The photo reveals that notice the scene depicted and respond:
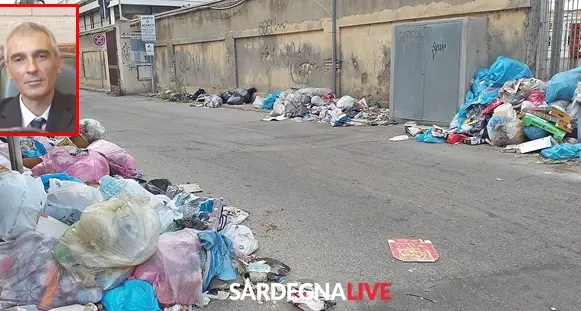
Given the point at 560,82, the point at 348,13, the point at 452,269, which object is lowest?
the point at 452,269

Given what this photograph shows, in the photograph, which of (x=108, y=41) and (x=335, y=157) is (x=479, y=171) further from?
(x=108, y=41)

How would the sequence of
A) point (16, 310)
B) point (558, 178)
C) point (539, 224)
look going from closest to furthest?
point (16, 310) < point (539, 224) < point (558, 178)

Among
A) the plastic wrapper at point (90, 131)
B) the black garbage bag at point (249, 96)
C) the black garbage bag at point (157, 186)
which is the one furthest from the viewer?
the black garbage bag at point (249, 96)

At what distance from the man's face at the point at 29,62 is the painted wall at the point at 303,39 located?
8.69 metres

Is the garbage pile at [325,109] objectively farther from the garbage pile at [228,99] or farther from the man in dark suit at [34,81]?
the man in dark suit at [34,81]

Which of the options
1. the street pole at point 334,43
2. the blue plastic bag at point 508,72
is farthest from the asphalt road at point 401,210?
the street pole at point 334,43

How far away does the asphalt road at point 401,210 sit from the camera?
10.7 ft

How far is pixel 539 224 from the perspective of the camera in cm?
432

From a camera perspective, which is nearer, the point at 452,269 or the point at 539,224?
the point at 452,269

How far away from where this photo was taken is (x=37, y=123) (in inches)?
105

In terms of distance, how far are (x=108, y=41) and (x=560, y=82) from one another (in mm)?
22264

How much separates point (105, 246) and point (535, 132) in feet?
21.8

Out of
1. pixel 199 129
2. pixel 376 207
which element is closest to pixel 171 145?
pixel 199 129

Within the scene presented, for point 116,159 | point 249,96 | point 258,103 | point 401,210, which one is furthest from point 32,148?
point 249,96
